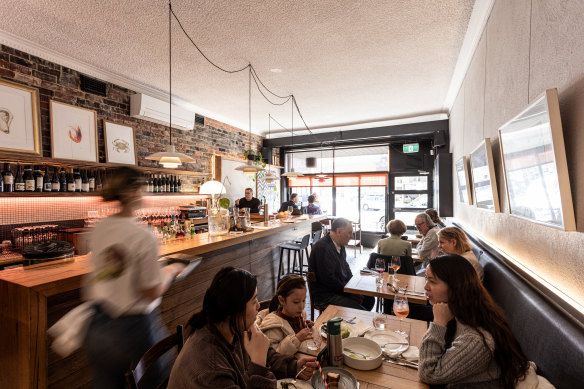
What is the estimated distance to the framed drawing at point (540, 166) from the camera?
1.34 metres

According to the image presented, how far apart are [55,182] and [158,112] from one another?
200 cm

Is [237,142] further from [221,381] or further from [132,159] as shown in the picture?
[221,381]

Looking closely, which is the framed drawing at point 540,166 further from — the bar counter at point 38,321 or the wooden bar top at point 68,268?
the bar counter at point 38,321

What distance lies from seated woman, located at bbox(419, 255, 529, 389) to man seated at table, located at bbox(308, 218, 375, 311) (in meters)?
1.39

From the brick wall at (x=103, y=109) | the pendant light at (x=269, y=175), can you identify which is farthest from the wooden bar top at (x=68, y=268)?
the pendant light at (x=269, y=175)

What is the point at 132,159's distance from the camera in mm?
4785

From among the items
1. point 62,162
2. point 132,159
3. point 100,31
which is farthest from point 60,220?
point 100,31

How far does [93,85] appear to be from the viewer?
14.1 ft

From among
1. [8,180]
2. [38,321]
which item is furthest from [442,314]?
[8,180]

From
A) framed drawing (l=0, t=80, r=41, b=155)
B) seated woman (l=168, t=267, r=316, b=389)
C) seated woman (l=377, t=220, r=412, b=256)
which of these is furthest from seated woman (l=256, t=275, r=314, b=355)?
framed drawing (l=0, t=80, r=41, b=155)

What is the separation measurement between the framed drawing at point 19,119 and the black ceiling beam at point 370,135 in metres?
5.78

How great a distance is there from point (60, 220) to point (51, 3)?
8.91ft

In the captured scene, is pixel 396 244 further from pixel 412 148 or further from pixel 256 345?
pixel 412 148

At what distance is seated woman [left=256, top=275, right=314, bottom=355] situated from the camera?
1.59 metres
